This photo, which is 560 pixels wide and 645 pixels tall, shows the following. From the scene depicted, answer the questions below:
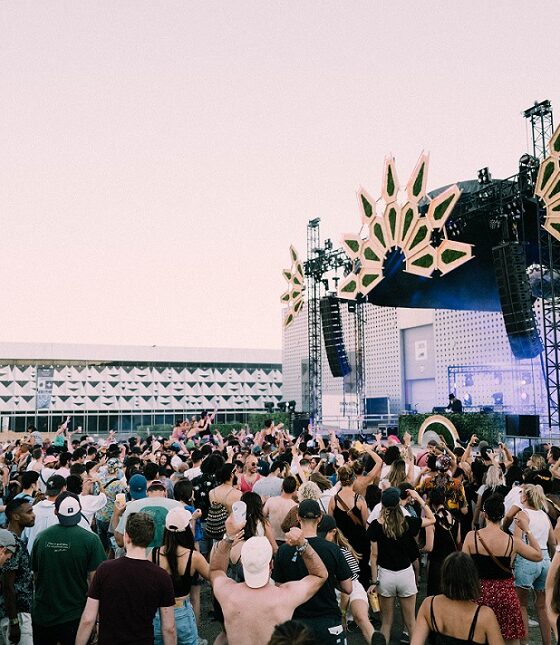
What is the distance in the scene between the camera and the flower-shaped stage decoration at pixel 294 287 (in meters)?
21.6

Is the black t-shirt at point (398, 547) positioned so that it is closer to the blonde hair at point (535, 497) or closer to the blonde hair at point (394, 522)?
the blonde hair at point (394, 522)

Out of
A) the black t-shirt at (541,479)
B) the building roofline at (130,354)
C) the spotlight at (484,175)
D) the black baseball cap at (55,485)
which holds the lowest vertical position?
the black t-shirt at (541,479)

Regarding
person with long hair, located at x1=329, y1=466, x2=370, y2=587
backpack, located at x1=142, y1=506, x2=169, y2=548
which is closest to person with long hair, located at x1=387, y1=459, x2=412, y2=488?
person with long hair, located at x1=329, y1=466, x2=370, y2=587

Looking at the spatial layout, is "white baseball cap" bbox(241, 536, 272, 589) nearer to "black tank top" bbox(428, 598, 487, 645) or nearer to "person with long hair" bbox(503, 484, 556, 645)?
"black tank top" bbox(428, 598, 487, 645)

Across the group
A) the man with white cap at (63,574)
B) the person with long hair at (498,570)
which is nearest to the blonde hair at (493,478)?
the person with long hair at (498,570)

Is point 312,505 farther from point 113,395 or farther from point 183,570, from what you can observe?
point 113,395

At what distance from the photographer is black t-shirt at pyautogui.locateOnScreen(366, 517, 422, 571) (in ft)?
15.8

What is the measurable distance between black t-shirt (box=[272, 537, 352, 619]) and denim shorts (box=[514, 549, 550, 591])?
2334mm

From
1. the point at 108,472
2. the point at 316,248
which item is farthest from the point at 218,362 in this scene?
the point at 108,472

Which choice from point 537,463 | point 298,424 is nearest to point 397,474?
point 537,463

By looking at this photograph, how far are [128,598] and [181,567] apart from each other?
2.42ft

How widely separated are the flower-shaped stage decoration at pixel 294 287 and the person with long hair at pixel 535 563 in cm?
1673

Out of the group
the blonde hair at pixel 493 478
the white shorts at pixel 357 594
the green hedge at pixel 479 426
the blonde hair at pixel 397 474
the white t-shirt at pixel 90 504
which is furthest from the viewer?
the green hedge at pixel 479 426

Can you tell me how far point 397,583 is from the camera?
15.9ft
